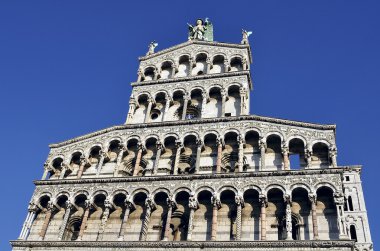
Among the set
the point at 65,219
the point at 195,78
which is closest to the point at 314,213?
the point at 195,78

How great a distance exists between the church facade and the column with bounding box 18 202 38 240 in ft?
0.19

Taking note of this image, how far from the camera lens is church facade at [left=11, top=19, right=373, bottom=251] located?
2208 centimetres

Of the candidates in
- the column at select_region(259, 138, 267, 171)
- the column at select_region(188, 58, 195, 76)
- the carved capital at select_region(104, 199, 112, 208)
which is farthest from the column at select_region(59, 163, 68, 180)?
the column at select_region(259, 138, 267, 171)

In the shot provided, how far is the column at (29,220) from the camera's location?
82.3 ft

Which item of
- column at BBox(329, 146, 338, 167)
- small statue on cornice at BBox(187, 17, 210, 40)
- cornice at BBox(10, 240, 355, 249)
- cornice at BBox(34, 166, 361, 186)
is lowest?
cornice at BBox(10, 240, 355, 249)

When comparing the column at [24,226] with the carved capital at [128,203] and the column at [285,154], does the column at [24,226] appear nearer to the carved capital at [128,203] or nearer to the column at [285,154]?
the carved capital at [128,203]

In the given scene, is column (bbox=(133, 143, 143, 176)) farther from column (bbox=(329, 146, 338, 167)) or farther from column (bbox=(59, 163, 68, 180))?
Result: column (bbox=(329, 146, 338, 167))

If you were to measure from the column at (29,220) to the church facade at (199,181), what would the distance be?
0.19ft

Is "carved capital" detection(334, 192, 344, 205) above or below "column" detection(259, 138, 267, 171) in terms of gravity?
below

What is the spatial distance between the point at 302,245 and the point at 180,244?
231 inches

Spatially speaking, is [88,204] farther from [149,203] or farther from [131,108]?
[131,108]

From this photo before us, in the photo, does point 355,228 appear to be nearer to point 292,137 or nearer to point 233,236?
point 292,137

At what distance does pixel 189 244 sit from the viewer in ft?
71.2

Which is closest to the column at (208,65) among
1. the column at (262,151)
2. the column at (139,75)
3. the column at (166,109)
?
the column at (166,109)
